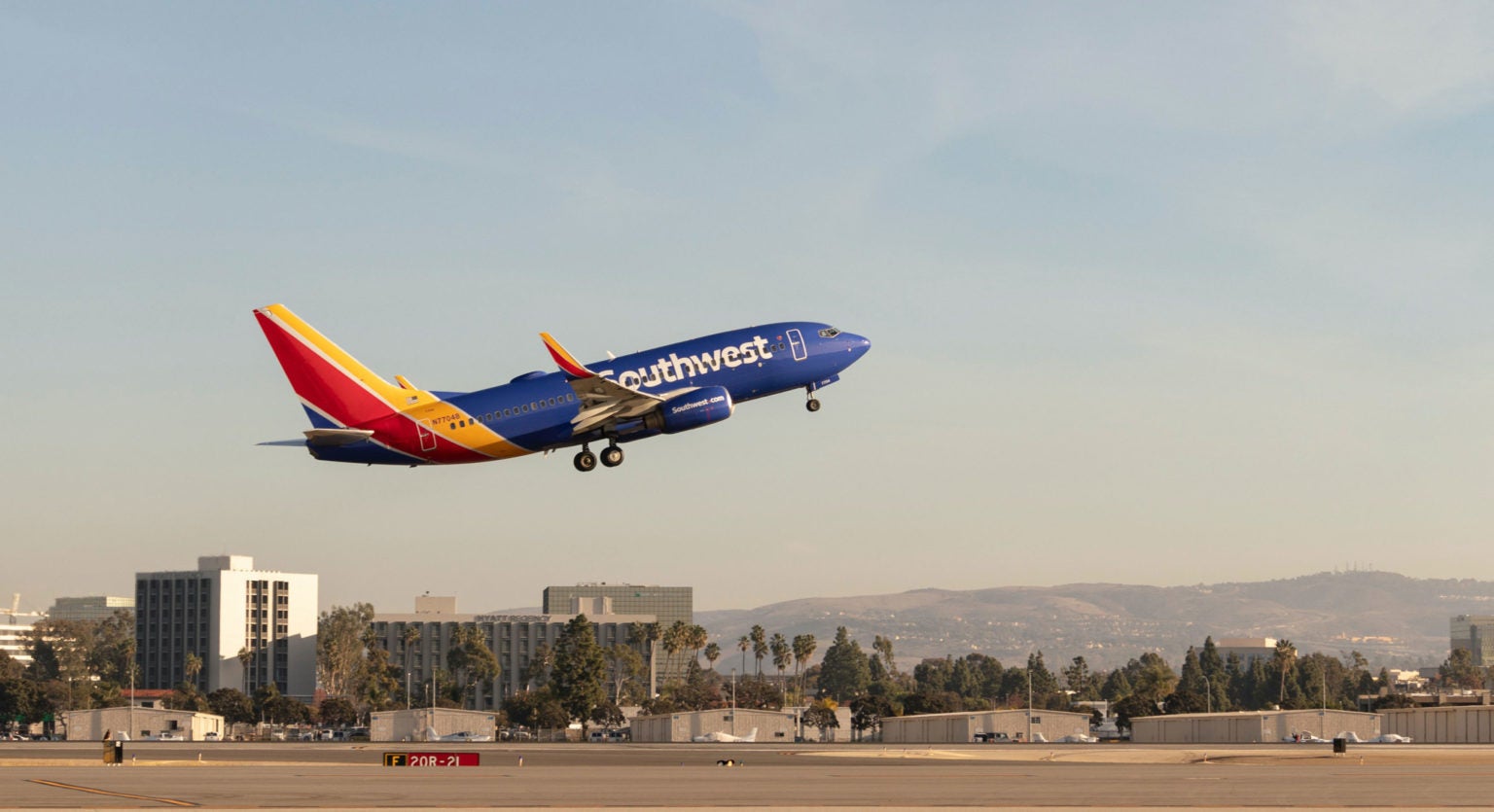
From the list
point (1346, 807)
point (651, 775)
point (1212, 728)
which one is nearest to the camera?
point (1346, 807)

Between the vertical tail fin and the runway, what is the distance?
53.0 feet

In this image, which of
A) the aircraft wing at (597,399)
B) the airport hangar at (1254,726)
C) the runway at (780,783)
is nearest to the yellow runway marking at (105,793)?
the runway at (780,783)

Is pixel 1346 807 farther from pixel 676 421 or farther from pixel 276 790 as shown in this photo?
pixel 276 790

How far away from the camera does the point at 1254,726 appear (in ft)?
568

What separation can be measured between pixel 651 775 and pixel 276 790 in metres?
22.9

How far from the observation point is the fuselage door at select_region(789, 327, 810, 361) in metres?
74.9

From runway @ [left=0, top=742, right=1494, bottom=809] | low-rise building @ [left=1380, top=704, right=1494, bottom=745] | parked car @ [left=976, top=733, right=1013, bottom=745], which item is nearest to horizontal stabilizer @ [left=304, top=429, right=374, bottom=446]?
runway @ [left=0, top=742, right=1494, bottom=809]

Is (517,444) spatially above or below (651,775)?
above

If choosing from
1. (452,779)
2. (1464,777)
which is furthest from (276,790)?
(1464,777)

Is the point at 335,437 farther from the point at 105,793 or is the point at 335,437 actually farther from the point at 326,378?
the point at 105,793

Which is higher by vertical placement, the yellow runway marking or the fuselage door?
the fuselage door

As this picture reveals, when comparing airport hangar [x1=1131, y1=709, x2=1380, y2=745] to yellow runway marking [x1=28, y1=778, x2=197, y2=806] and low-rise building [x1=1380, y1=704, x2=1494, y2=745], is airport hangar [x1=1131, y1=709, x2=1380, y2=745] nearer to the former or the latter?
low-rise building [x1=1380, y1=704, x2=1494, y2=745]

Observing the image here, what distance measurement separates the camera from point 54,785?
239ft

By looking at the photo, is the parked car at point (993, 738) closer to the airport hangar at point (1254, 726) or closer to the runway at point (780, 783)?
the airport hangar at point (1254, 726)
